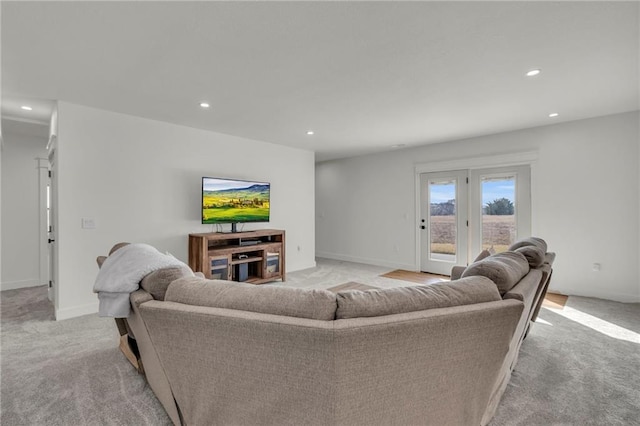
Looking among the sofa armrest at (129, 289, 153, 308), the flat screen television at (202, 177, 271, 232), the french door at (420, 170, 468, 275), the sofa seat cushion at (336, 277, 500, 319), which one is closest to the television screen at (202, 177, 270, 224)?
the flat screen television at (202, 177, 271, 232)

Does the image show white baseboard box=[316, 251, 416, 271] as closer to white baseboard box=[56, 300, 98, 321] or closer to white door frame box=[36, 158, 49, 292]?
white baseboard box=[56, 300, 98, 321]

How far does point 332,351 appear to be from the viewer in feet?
3.28

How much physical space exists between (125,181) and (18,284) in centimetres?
274

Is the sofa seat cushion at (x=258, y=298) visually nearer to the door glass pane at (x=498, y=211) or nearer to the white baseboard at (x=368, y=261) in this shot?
the door glass pane at (x=498, y=211)

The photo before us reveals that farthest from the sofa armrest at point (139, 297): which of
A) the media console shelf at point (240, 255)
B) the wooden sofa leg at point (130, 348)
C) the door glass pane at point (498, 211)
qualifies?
the door glass pane at point (498, 211)

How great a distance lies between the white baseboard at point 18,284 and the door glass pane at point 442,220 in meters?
6.57

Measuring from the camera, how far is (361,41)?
6.64ft

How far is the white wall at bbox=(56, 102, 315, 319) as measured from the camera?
10.6 feet

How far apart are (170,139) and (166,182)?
59 cm

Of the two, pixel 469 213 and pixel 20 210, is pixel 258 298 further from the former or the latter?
pixel 20 210

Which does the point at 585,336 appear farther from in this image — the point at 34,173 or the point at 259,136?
the point at 34,173

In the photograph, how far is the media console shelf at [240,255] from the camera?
3.88m

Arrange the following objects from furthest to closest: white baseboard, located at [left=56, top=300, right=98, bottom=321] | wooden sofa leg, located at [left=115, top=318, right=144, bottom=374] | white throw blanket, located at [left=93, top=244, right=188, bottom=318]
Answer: white baseboard, located at [left=56, top=300, right=98, bottom=321] → wooden sofa leg, located at [left=115, top=318, right=144, bottom=374] → white throw blanket, located at [left=93, top=244, right=188, bottom=318]

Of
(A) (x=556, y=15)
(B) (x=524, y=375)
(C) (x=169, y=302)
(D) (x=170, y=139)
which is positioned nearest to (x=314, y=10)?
(A) (x=556, y=15)
